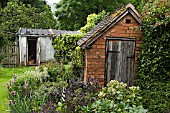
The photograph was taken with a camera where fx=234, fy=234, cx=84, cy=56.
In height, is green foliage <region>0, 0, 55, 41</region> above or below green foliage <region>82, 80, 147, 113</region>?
above

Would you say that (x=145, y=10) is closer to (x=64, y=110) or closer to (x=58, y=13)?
(x=64, y=110)

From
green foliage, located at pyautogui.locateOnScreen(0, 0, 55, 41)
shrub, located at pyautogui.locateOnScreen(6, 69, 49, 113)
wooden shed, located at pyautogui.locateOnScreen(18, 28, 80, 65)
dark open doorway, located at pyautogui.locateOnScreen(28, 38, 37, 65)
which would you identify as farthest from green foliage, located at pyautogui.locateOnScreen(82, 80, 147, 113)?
green foliage, located at pyautogui.locateOnScreen(0, 0, 55, 41)

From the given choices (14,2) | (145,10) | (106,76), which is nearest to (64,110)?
(106,76)

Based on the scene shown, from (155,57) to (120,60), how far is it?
1.20 meters

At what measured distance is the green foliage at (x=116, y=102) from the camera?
4.82 metres

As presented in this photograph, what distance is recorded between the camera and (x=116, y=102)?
5469 mm

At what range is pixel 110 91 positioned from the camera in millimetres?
5770

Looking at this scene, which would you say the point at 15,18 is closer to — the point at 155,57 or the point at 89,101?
the point at 155,57

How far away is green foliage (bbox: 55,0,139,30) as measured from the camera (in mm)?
29842

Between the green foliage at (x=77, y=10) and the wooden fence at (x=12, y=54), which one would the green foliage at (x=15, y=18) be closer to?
the wooden fence at (x=12, y=54)

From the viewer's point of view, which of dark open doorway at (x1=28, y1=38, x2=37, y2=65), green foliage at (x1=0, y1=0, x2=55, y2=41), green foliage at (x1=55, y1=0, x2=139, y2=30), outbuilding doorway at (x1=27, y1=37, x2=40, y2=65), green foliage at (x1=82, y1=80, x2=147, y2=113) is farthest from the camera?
green foliage at (x1=55, y1=0, x2=139, y2=30)

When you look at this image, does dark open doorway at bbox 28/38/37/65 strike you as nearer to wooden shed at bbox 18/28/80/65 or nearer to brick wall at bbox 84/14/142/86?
wooden shed at bbox 18/28/80/65

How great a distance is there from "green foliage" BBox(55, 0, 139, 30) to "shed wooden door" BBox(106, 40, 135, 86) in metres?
21.9

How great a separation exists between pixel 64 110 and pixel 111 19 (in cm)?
375
